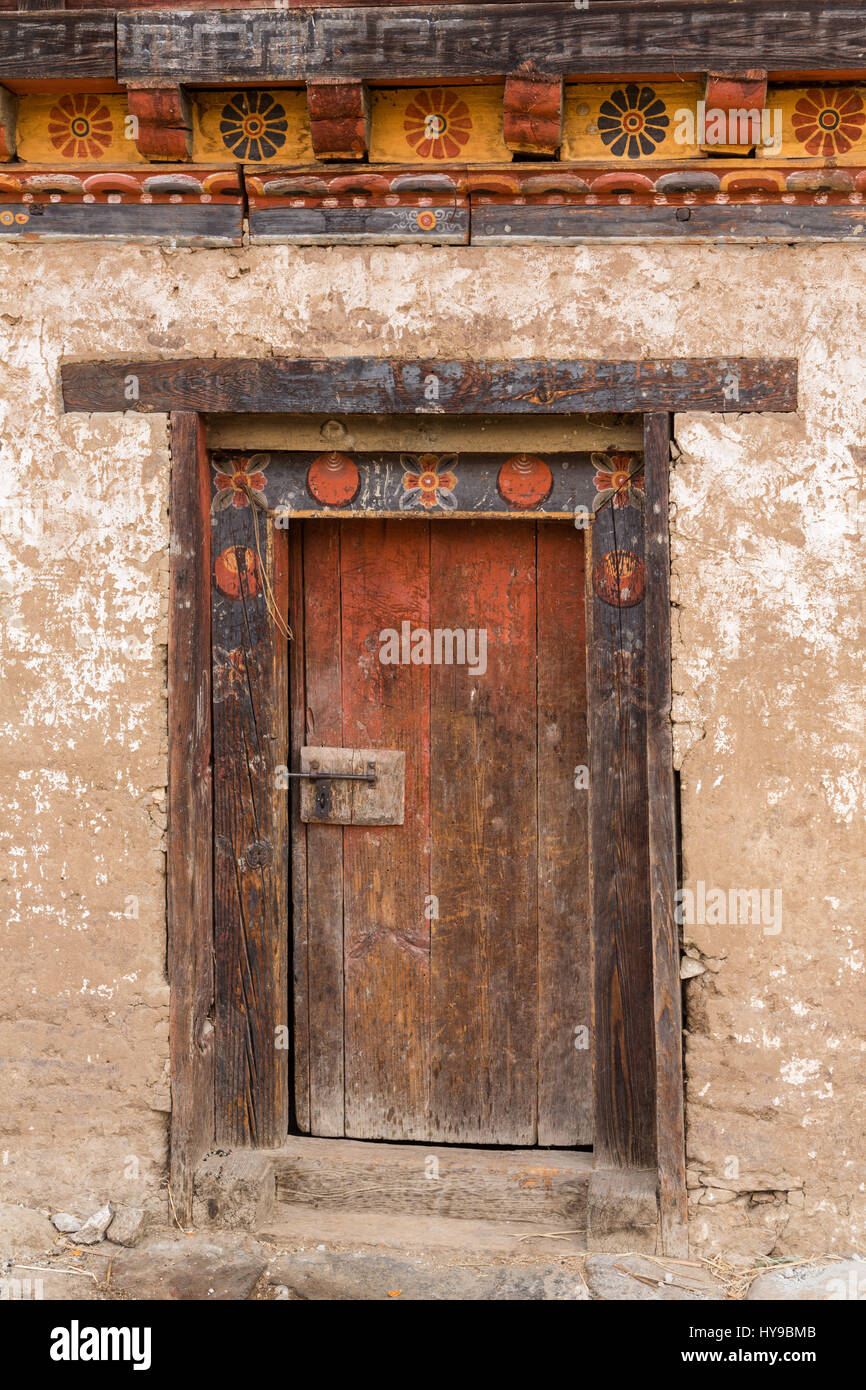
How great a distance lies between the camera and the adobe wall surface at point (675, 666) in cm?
337

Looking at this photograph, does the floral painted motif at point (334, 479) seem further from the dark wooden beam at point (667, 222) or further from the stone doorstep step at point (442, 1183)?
the stone doorstep step at point (442, 1183)

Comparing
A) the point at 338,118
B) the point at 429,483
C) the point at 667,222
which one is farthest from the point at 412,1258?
the point at 338,118

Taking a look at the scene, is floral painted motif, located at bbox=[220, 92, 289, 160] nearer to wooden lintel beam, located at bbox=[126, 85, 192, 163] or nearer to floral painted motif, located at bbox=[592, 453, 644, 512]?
wooden lintel beam, located at bbox=[126, 85, 192, 163]

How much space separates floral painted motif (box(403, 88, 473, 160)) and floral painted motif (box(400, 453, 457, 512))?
2.86 ft

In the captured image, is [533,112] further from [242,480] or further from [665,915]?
[665,915]

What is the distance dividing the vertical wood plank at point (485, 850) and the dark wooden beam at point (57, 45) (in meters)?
1.70

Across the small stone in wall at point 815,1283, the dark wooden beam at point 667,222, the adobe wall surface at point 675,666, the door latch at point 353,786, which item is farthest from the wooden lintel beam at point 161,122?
the small stone in wall at point 815,1283

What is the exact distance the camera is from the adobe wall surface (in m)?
3.37

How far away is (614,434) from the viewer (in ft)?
11.6

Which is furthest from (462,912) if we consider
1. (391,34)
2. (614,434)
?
(391,34)

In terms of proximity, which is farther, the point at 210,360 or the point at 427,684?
the point at 427,684

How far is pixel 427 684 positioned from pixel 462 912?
77 centimetres

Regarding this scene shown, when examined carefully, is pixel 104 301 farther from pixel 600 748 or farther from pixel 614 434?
pixel 600 748

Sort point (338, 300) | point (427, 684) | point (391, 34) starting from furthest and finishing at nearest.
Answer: point (427, 684), point (338, 300), point (391, 34)
